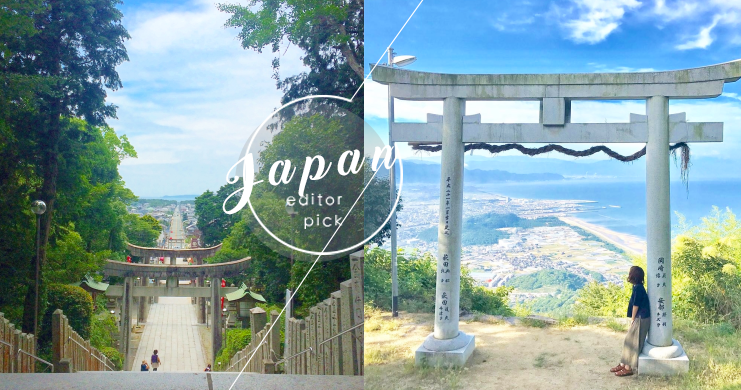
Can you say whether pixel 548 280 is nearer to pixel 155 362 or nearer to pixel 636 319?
pixel 636 319

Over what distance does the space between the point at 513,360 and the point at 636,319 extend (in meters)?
0.96

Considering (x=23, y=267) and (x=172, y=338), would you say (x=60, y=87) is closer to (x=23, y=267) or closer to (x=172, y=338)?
(x=23, y=267)

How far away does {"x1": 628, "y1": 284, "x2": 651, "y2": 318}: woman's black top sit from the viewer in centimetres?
436

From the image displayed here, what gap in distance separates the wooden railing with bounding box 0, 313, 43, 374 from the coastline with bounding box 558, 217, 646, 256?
4.30 meters

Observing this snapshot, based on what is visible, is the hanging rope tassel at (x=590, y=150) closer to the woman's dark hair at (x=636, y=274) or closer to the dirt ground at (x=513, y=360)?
the woman's dark hair at (x=636, y=274)

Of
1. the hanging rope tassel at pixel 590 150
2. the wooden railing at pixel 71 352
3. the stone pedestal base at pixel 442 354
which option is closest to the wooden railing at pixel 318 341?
the stone pedestal base at pixel 442 354

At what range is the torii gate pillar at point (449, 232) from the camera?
15.2 feet

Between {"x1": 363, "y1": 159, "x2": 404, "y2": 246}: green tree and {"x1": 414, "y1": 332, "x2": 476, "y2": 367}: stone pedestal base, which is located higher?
{"x1": 363, "y1": 159, "x2": 404, "y2": 246}: green tree

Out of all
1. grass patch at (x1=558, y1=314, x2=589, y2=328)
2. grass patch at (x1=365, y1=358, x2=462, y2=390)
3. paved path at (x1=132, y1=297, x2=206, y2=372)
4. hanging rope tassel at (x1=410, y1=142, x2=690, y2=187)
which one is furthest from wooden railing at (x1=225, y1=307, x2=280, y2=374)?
grass patch at (x1=558, y1=314, x2=589, y2=328)

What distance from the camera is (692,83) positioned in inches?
171

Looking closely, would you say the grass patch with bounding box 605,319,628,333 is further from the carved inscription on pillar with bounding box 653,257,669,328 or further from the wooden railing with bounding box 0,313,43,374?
the wooden railing with bounding box 0,313,43,374

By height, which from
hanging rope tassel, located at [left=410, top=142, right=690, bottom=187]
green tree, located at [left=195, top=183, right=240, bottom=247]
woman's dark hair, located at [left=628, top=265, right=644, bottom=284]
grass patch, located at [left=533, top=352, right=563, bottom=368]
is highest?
hanging rope tassel, located at [left=410, top=142, right=690, bottom=187]

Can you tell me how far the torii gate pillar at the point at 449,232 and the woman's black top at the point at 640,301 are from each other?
1113 mm

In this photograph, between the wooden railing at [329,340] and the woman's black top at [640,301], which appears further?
the wooden railing at [329,340]
